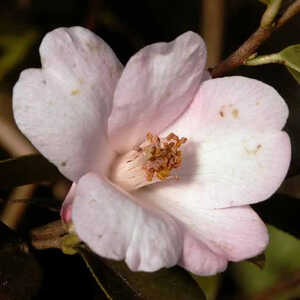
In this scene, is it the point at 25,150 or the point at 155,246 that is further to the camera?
the point at 25,150

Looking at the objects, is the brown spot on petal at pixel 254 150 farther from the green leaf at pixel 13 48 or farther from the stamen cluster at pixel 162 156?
the green leaf at pixel 13 48

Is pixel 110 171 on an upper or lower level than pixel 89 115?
lower

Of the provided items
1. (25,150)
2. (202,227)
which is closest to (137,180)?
(202,227)

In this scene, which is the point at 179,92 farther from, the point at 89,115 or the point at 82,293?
the point at 82,293

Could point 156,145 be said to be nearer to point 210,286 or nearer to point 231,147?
point 231,147

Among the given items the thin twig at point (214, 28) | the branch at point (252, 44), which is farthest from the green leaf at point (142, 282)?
the thin twig at point (214, 28)

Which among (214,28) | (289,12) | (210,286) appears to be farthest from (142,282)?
(214,28)

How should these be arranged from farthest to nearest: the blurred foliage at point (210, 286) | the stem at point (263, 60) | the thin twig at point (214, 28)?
the thin twig at point (214, 28) < the blurred foliage at point (210, 286) < the stem at point (263, 60)
